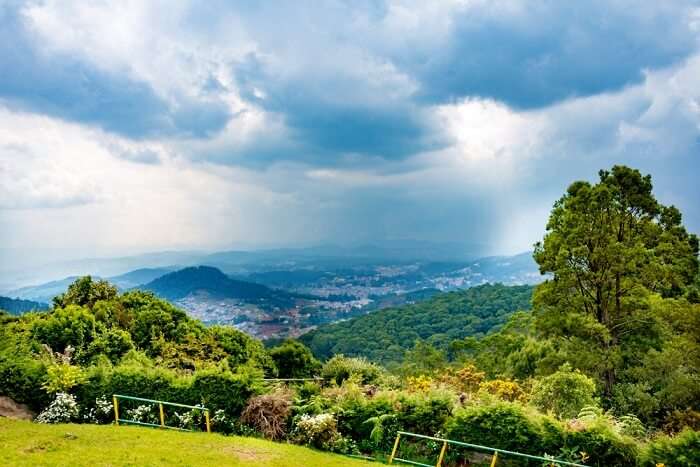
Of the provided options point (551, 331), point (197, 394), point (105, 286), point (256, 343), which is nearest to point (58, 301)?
point (105, 286)

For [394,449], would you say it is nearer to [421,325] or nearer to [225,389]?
[225,389]

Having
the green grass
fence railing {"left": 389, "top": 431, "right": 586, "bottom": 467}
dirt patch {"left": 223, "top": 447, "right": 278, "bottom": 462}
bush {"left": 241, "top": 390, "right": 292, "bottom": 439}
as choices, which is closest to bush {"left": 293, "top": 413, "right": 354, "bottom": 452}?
the green grass

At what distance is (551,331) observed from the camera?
25203 millimetres

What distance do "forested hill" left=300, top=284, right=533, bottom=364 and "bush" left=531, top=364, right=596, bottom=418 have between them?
215ft

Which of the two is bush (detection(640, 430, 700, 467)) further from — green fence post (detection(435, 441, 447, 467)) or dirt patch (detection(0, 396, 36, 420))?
dirt patch (detection(0, 396, 36, 420))

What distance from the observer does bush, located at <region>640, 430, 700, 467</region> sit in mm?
11656

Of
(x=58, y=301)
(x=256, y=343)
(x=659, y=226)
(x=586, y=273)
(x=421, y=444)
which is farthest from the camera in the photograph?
(x=256, y=343)

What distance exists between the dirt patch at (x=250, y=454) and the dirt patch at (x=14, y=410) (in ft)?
25.7

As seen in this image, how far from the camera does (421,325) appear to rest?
107 meters

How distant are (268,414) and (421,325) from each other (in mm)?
94232

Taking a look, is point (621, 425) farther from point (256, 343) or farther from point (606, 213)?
point (256, 343)

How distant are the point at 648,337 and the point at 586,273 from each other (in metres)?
4.46

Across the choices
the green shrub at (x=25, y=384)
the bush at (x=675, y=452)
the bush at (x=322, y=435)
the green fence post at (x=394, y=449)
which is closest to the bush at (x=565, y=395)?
the bush at (x=675, y=452)

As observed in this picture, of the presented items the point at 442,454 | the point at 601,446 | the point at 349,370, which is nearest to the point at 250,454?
the point at 442,454
